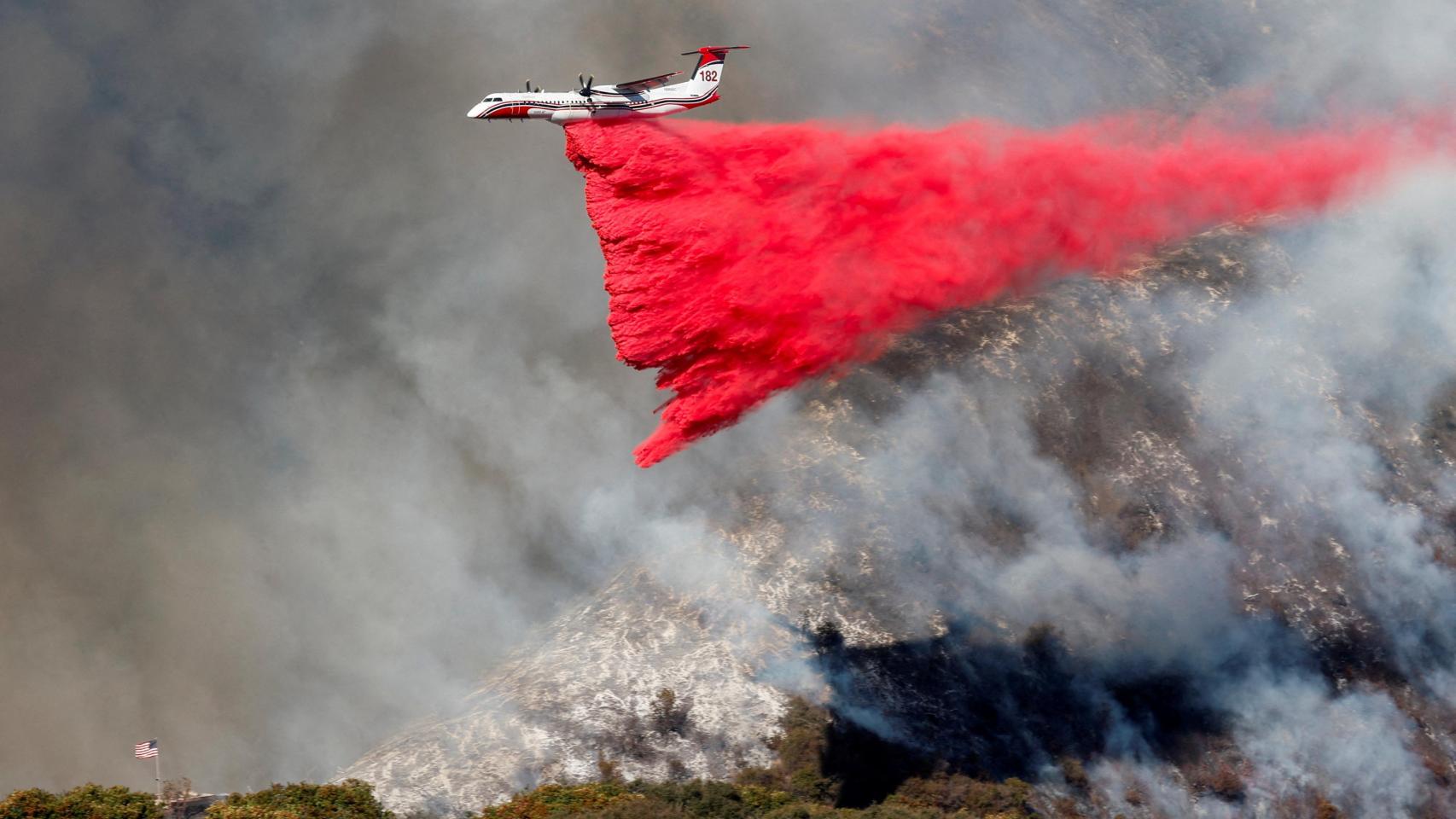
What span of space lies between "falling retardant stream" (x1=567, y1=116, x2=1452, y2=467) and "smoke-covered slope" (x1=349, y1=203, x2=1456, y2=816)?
4257 millimetres

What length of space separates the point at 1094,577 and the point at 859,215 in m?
23.6

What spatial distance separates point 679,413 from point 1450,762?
44.3m

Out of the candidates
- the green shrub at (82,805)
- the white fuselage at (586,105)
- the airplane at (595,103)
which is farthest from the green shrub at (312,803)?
the white fuselage at (586,105)

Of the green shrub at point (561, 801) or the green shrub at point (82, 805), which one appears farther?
the green shrub at point (561, 801)

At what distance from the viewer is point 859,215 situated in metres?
93.9

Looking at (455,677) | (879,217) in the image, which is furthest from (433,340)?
(879,217)

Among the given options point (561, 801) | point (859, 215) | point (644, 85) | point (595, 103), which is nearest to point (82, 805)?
point (561, 801)

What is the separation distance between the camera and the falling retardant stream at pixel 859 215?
81750mm

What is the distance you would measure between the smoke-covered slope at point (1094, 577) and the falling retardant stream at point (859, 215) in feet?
14.0

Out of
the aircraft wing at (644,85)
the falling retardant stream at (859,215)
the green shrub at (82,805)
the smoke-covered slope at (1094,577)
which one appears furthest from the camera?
the smoke-covered slope at (1094,577)

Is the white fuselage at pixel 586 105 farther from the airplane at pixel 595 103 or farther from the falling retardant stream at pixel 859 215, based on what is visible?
the falling retardant stream at pixel 859 215

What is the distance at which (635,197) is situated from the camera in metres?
81.8

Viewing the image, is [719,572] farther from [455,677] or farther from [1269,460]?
[1269,460]

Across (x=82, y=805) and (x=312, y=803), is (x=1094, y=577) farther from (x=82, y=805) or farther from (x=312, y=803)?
(x=82, y=805)
